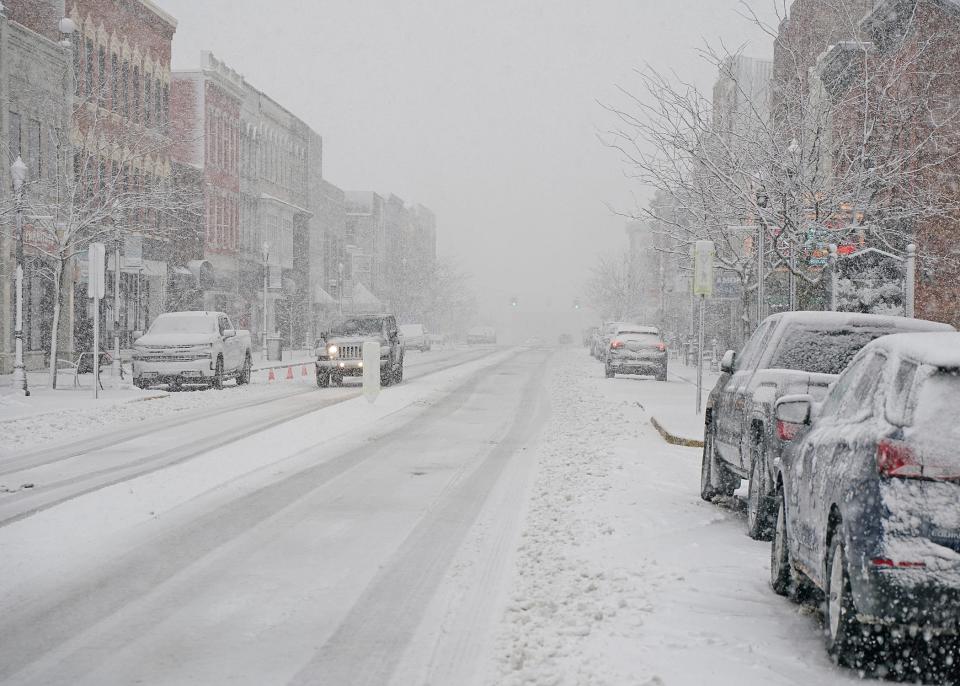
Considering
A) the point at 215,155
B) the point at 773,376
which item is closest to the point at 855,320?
the point at 773,376

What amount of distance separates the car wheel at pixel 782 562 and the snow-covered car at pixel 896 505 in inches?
38.5

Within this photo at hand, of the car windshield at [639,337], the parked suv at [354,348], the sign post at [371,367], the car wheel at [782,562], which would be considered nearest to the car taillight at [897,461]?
the car wheel at [782,562]

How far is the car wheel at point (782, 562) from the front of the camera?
23.8 ft

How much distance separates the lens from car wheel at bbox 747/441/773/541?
9.25m

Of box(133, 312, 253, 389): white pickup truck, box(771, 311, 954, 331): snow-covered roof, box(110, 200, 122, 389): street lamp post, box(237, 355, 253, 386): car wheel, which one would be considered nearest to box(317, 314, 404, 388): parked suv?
box(237, 355, 253, 386): car wheel

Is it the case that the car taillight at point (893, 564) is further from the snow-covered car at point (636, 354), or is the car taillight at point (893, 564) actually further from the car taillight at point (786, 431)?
the snow-covered car at point (636, 354)

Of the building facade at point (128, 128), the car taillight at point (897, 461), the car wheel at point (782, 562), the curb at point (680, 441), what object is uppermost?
the building facade at point (128, 128)

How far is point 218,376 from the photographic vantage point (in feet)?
95.5

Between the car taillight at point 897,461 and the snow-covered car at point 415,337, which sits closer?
the car taillight at point 897,461

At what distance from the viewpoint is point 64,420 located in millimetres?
19875

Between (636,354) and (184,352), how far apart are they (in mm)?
14006

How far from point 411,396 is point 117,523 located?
17215mm

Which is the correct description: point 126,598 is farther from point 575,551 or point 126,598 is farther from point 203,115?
point 203,115

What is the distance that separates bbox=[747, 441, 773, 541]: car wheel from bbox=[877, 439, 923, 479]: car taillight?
3714 mm
